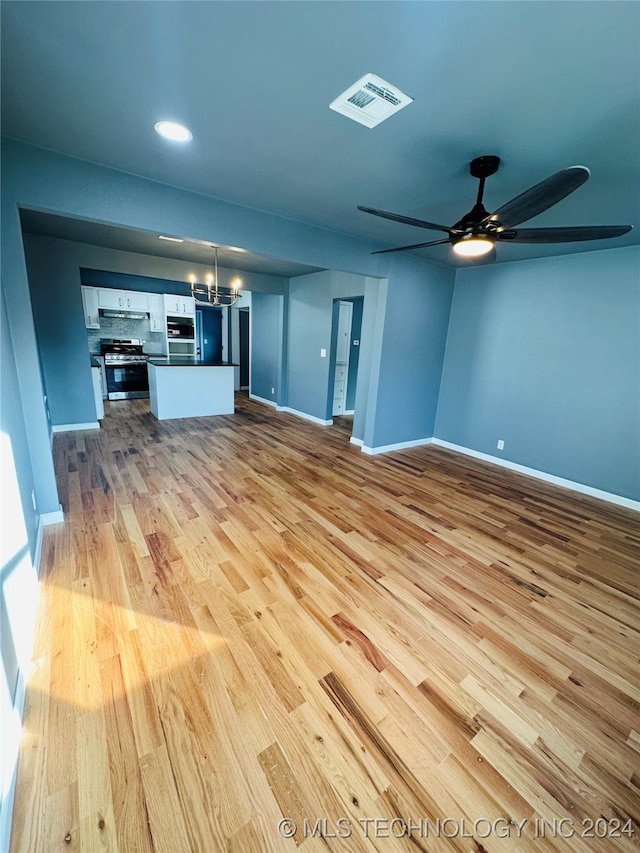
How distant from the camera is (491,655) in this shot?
5.40ft

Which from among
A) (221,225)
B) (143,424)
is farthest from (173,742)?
(143,424)

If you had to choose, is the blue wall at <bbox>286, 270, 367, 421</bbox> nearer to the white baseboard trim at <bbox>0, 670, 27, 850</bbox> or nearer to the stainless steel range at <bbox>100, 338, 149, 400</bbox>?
the stainless steel range at <bbox>100, 338, 149, 400</bbox>

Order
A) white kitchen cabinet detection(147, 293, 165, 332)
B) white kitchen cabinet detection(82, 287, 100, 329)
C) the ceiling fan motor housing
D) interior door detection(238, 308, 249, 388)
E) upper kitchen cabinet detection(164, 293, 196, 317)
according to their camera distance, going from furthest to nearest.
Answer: interior door detection(238, 308, 249, 388), upper kitchen cabinet detection(164, 293, 196, 317), white kitchen cabinet detection(147, 293, 165, 332), white kitchen cabinet detection(82, 287, 100, 329), the ceiling fan motor housing

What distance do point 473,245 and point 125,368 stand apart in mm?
7019

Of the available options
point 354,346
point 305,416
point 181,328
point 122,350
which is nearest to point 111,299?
point 122,350

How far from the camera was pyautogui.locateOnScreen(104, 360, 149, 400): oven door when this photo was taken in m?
6.76

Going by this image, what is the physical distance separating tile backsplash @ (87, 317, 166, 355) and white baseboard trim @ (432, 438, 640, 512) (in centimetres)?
649

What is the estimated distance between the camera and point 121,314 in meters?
6.76

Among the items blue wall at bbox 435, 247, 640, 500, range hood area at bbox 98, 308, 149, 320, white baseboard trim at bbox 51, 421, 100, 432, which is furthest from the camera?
range hood area at bbox 98, 308, 149, 320

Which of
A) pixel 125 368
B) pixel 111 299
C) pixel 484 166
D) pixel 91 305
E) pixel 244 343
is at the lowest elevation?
pixel 125 368

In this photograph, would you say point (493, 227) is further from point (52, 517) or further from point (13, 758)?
point (52, 517)

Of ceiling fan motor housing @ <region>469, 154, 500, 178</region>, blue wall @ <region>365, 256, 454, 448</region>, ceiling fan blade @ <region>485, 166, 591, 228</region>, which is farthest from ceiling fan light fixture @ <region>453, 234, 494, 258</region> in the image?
blue wall @ <region>365, 256, 454, 448</region>

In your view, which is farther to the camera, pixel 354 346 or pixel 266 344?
pixel 266 344

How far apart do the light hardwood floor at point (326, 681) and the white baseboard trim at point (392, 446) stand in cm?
162
